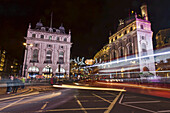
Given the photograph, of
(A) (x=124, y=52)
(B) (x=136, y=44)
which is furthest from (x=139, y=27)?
(A) (x=124, y=52)

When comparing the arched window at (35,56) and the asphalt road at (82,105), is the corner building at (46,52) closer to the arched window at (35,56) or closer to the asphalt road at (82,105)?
the arched window at (35,56)

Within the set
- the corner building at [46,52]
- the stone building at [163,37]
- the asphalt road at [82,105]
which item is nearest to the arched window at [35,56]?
the corner building at [46,52]

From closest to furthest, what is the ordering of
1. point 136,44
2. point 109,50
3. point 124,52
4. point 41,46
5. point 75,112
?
point 75,112 → point 136,44 → point 124,52 → point 41,46 → point 109,50

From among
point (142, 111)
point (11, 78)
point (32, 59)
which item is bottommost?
point (142, 111)

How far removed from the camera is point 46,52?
58844 millimetres

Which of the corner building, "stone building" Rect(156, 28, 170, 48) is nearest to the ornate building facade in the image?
"stone building" Rect(156, 28, 170, 48)

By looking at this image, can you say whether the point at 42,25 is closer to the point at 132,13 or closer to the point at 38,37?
the point at 38,37

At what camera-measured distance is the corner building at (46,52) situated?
55188 millimetres

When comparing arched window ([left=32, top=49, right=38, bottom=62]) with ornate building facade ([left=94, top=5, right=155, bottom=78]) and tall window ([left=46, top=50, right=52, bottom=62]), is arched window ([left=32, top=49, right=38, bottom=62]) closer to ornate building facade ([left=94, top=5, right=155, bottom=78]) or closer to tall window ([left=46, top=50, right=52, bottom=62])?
tall window ([left=46, top=50, right=52, bottom=62])

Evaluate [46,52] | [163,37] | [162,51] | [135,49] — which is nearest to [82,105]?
[162,51]

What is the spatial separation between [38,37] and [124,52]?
1760 inches

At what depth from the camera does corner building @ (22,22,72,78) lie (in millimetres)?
55188

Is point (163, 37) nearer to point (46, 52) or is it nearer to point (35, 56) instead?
point (46, 52)

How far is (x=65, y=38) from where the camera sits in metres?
63.7
